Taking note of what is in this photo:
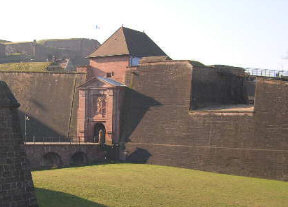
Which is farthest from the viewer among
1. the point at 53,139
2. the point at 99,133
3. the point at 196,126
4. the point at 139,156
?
the point at 53,139

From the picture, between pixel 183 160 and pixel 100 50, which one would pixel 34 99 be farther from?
pixel 183 160

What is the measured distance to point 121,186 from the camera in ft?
77.5

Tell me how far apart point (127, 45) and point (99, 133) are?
10.6 metres

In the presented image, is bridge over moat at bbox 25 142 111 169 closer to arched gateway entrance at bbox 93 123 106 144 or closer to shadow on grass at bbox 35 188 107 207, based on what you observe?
arched gateway entrance at bbox 93 123 106 144

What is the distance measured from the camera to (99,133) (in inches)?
1492

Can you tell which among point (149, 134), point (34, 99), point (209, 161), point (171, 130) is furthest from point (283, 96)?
point (34, 99)

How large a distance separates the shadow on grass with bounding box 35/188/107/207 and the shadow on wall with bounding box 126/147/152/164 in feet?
49.0

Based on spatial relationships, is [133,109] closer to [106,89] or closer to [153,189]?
[106,89]

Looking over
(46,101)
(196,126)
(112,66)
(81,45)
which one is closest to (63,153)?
(46,101)

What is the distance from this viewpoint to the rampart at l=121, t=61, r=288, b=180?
29.0 meters

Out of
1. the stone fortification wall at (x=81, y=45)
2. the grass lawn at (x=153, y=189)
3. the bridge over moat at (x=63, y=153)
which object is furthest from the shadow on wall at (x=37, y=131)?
the stone fortification wall at (x=81, y=45)

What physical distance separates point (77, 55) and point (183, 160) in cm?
4844

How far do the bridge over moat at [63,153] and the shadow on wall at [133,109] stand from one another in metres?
2.34

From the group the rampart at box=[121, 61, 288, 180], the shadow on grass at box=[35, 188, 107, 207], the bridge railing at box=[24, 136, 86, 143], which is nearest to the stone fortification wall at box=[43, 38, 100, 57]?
the bridge railing at box=[24, 136, 86, 143]
